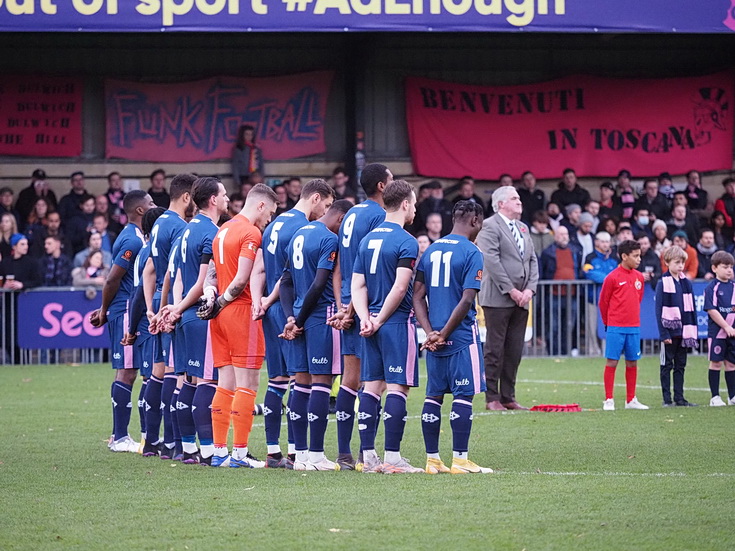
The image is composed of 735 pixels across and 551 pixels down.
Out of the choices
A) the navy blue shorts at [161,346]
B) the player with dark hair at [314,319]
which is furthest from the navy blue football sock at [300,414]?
the navy blue shorts at [161,346]

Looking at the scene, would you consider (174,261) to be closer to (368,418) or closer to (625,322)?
(368,418)

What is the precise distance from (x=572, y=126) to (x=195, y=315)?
16.1m

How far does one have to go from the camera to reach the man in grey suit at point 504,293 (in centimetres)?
1283

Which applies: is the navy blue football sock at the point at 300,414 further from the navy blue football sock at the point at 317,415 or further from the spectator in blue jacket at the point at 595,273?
the spectator in blue jacket at the point at 595,273

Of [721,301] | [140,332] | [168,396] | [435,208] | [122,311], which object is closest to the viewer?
[168,396]

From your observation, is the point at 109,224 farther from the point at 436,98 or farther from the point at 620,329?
the point at 620,329

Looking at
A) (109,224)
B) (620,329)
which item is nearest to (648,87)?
(109,224)

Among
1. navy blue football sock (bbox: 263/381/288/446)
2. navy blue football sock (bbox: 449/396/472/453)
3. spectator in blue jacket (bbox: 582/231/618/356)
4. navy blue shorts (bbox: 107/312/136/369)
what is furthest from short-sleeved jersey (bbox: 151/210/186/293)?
spectator in blue jacket (bbox: 582/231/618/356)

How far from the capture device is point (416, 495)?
24.5 feet

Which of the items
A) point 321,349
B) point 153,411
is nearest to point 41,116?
point 153,411

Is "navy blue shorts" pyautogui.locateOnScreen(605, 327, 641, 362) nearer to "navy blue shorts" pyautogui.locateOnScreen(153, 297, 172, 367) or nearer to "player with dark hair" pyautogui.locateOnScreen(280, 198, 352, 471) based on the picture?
"player with dark hair" pyautogui.locateOnScreen(280, 198, 352, 471)

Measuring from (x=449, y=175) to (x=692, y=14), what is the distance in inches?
226

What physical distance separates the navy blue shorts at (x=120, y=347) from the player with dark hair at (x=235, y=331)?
142 cm

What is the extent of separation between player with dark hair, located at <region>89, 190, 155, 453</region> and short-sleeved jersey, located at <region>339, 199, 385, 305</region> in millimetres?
2117
